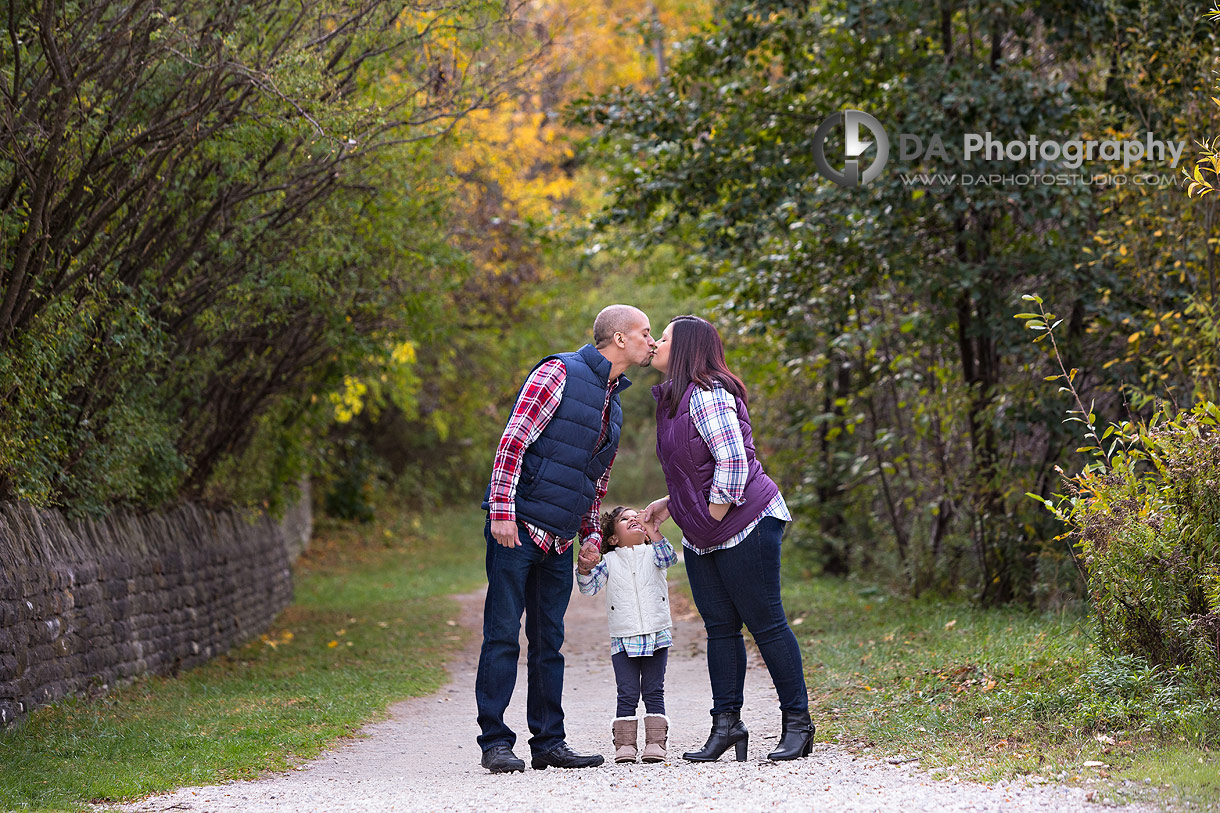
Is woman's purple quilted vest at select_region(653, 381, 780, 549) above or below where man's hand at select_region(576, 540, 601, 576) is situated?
above

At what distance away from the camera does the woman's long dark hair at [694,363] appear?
515 cm

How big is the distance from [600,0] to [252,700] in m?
22.7

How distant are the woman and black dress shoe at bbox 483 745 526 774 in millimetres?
789

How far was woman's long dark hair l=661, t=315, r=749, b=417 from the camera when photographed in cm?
515

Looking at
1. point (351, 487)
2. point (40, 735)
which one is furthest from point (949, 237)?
point (351, 487)

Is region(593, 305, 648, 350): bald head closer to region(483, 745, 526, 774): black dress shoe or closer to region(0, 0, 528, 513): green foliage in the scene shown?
region(483, 745, 526, 774): black dress shoe

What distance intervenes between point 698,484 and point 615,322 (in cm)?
87

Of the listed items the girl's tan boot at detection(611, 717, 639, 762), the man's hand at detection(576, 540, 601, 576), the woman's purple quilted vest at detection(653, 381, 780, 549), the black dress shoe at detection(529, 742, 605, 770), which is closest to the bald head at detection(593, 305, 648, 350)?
the woman's purple quilted vest at detection(653, 381, 780, 549)

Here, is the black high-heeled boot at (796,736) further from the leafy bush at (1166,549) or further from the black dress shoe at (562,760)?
the leafy bush at (1166,549)

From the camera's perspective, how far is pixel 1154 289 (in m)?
8.34

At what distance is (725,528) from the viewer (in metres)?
5.01

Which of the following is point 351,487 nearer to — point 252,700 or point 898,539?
point 898,539

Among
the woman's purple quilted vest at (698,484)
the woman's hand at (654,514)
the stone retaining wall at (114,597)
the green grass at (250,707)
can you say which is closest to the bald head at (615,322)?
the woman's purple quilted vest at (698,484)
